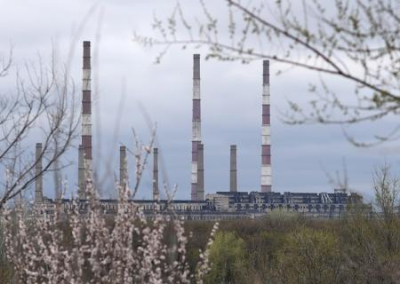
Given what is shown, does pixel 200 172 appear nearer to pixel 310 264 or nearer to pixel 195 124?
pixel 195 124

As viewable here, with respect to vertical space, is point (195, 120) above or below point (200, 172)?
above

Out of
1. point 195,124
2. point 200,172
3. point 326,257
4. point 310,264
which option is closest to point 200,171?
point 200,172

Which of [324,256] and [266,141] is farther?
[266,141]

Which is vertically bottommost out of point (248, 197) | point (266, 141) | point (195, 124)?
point (248, 197)

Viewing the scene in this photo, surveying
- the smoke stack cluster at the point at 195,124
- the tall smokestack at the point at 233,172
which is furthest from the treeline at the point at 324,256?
the tall smokestack at the point at 233,172

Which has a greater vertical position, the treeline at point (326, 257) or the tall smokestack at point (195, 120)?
the tall smokestack at point (195, 120)

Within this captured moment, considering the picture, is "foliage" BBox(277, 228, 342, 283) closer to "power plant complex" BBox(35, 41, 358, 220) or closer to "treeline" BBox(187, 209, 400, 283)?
"treeline" BBox(187, 209, 400, 283)

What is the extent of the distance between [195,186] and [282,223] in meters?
11.0

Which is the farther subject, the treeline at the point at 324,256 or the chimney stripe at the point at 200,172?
the chimney stripe at the point at 200,172

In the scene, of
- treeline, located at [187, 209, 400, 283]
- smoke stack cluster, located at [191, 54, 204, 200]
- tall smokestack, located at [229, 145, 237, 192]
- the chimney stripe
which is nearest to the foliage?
treeline, located at [187, 209, 400, 283]

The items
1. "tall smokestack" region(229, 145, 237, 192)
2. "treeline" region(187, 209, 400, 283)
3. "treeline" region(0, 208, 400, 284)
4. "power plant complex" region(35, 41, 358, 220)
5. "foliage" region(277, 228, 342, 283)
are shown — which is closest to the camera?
"treeline" region(0, 208, 400, 284)

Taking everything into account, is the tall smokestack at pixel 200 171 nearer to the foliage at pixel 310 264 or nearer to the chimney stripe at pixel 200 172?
the chimney stripe at pixel 200 172

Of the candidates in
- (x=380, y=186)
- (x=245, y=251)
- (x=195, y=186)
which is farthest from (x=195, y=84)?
(x=380, y=186)

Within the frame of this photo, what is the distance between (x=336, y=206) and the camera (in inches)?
2136
